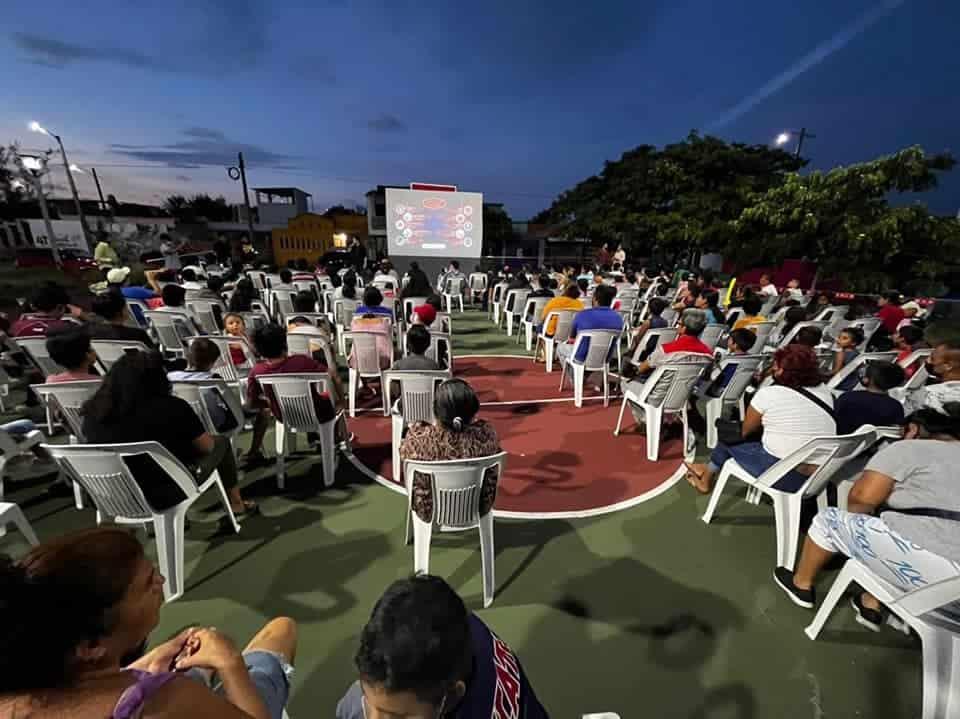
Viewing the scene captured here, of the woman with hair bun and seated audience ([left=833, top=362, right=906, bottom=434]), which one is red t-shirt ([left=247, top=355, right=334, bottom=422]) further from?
seated audience ([left=833, top=362, right=906, bottom=434])

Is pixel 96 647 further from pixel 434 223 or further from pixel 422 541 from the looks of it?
pixel 434 223

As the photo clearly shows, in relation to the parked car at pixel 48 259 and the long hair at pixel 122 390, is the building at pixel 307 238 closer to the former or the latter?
the parked car at pixel 48 259

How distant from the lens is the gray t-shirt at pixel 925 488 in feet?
5.33

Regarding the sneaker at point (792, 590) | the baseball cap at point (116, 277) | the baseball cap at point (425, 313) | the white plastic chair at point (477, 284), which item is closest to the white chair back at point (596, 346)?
the baseball cap at point (425, 313)

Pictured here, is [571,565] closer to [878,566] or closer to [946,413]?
[878,566]

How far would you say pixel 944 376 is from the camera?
2.87 metres

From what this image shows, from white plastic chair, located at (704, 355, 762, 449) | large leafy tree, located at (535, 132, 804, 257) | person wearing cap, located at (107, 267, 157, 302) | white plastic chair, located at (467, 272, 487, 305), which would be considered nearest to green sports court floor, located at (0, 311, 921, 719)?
white plastic chair, located at (704, 355, 762, 449)

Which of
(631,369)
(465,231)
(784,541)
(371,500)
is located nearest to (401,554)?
(371,500)

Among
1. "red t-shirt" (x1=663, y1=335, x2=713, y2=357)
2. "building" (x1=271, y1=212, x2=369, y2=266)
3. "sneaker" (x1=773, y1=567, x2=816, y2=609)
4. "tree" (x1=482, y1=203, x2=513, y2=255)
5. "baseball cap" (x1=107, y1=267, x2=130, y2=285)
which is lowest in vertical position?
"sneaker" (x1=773, y1=567, x2=816, y2=609)

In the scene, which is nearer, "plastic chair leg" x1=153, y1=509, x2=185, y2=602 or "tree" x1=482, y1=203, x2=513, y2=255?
"plastic chair leg" x1=153, y1=509, x2=185, y2=602

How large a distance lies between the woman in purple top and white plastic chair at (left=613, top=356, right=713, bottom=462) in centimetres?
318

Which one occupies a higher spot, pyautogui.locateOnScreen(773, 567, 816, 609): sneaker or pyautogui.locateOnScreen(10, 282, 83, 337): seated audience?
pyautogui.locateOnScreen(10, 282, 83, 337): seated audience

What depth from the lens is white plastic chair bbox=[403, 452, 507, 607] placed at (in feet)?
6.22

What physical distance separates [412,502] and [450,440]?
0.38 m
